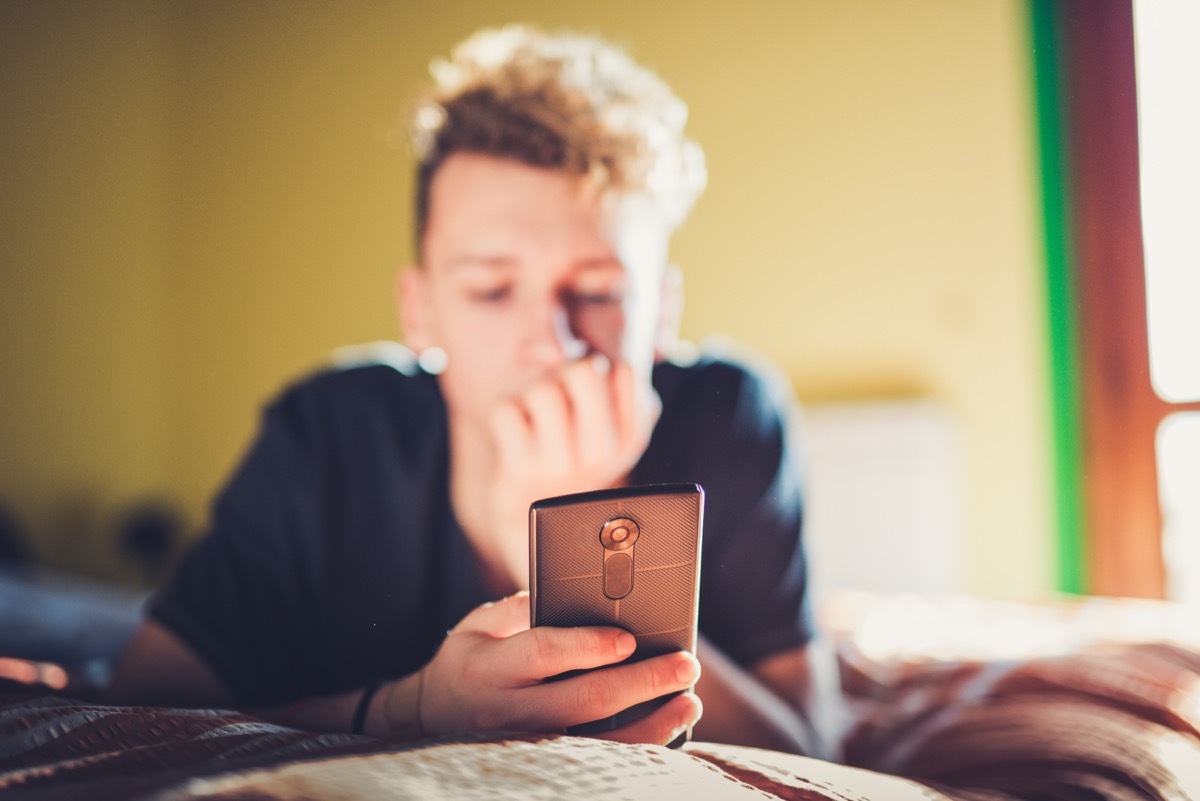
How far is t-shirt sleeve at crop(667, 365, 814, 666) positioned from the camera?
40 cm

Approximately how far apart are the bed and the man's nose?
0.23 metres

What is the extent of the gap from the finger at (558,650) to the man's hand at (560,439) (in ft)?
0.39

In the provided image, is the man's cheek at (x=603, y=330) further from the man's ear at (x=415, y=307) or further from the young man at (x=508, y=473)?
the man's ear at (x=415, y=307)

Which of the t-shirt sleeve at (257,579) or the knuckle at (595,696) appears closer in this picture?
the knuckle at (595,696)

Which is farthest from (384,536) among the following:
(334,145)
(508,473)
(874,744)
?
(874,744)

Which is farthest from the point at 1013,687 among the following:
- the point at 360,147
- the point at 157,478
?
the point at 157,478

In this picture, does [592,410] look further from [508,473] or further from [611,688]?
[611,688]

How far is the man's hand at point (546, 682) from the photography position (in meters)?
0.32

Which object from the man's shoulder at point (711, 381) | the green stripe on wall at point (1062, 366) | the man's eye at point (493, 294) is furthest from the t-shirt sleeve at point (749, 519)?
the green stripe on wall at point (1062, 366)

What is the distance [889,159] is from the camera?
27.9 inches

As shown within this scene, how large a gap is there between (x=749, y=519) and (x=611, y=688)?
173 millimetres

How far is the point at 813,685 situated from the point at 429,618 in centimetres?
31

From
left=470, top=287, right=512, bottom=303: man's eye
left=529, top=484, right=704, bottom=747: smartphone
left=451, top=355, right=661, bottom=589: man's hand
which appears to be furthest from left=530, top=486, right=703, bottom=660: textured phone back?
left=470, top=287, right=512, bottom=303: man's eye

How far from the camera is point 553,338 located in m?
0.50
